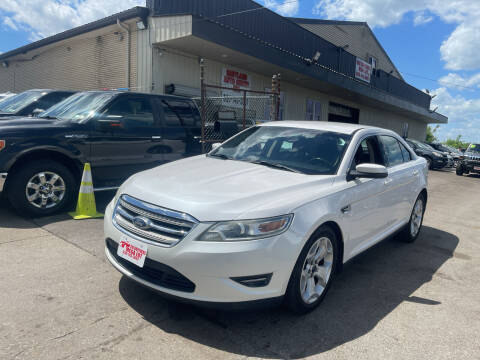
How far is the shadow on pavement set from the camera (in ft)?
8.49

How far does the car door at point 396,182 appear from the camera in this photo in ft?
13.7

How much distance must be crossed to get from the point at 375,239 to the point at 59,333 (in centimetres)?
308

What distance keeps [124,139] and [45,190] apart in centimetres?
137

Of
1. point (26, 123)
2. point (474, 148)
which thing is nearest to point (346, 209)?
point (26, 123)

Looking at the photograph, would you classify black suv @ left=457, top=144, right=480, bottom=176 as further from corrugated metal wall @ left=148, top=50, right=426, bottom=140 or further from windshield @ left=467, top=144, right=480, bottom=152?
corrugated metal wall @ left=148, top=50, right=426, bottom=140

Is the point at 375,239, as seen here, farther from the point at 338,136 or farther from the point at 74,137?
the point at 74,137

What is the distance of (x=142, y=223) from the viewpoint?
2.72m

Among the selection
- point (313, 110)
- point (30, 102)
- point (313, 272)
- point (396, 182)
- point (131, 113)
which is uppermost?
point (313, 110)

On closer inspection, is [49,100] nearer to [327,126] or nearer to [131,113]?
[131,113]

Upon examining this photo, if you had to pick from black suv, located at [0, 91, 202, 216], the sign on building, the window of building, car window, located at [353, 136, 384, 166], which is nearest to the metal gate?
the sign on building

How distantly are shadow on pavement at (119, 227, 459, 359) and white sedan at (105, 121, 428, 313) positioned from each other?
0.19 meters

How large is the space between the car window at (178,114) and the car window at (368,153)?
359cm

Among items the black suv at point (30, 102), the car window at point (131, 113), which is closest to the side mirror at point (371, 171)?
the car window at point (131, 113)

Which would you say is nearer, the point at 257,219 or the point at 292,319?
the point at 257,219
